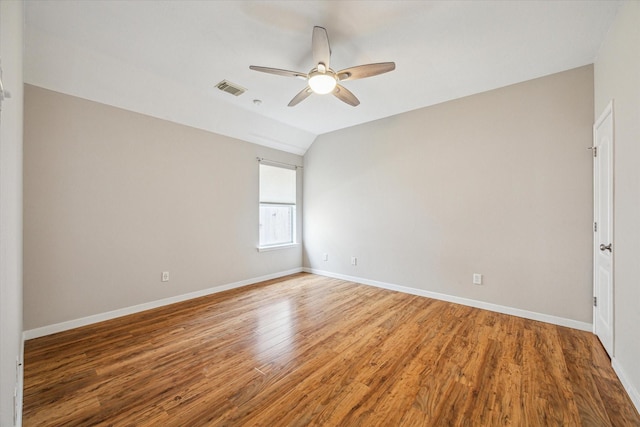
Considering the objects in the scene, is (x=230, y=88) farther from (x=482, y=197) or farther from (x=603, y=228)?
(x=603, y=228)

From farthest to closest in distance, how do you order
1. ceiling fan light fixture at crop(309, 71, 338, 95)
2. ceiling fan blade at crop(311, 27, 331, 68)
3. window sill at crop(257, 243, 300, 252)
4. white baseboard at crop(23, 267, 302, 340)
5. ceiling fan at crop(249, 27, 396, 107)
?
window sill at crop(257, 243, 300, 252), white baseboard at crop(23, 267, 302, 340), ceiling fan light fixture at crop(309, 71, 338, 95), ceiling fan at crop(249, 27, 396, 107), ceiling fan blade at crop(311, 27, 331, 68)

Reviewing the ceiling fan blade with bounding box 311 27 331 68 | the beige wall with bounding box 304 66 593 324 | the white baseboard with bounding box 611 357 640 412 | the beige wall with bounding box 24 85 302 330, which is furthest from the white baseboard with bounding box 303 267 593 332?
the ceiling fan blade with bounding box 311 27 331 68

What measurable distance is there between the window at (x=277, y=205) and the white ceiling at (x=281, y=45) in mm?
1615

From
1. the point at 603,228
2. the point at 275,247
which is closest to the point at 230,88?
the point at 275,247

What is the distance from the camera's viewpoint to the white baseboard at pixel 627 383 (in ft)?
5.43

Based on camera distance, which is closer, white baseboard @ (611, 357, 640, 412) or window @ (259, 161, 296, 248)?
white baseboard @ (611, 357, 640, 412)

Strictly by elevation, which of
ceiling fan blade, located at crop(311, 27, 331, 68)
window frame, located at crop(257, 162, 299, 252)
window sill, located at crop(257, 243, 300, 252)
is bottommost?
window sill, located at crop(257, 243, 300, 252)

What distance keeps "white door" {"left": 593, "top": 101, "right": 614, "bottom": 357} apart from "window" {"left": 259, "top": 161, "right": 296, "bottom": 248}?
4206 mm

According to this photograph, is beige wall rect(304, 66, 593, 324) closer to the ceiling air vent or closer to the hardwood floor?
the hardwood floor

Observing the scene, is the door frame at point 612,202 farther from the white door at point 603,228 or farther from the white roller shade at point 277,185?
the white roller shade at point 277,185

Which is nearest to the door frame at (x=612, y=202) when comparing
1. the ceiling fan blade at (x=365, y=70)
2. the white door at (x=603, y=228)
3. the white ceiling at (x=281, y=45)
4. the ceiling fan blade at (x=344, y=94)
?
the white door at (x=603, y=228)

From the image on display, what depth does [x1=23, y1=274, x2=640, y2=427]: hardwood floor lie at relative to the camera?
63.0 inches

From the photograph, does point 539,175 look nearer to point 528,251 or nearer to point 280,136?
point 528,251

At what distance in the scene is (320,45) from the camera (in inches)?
81.1
